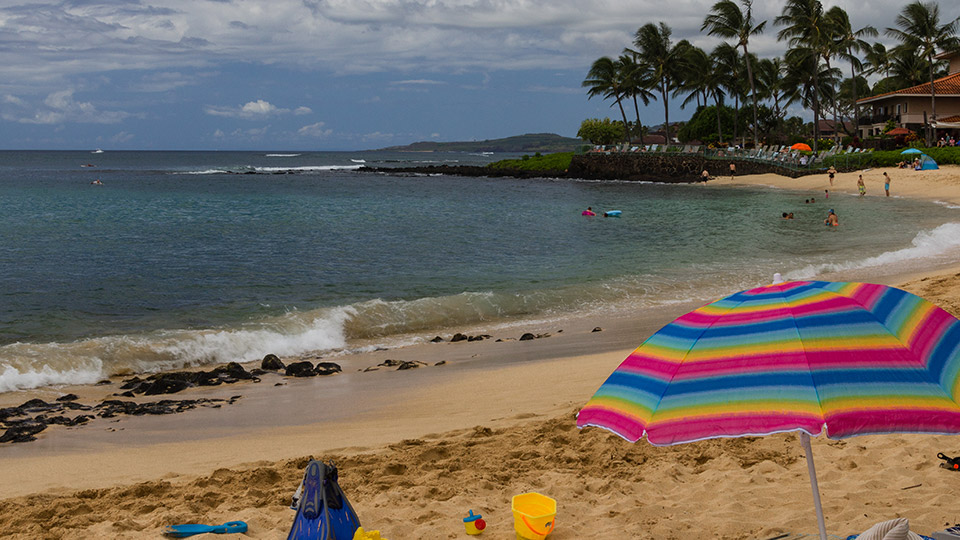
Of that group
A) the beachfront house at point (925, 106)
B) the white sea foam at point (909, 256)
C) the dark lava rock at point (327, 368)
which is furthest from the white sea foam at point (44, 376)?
the beachfront house at point (925, 106)

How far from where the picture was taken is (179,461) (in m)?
7.40

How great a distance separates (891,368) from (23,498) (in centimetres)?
628

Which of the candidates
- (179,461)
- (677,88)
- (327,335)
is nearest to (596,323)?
(327,335)

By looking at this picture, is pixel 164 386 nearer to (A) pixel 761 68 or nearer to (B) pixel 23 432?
(B) pixel 23 432

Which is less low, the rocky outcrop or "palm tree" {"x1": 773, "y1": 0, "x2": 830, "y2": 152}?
"palm tree" {"x1": 773, "y1": 0, "x2": 830, "y2": 152}

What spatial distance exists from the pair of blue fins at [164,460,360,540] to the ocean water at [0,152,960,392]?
7709 mm

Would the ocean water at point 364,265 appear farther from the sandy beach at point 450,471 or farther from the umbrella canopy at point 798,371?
the umbrella canopy at point 798,371

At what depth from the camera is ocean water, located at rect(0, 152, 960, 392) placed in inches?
536

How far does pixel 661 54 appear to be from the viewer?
236 feet

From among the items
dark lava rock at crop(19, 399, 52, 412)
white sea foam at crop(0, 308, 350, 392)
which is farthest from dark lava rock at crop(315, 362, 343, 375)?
dark lava rock at crop(19, 399, 52, 412)

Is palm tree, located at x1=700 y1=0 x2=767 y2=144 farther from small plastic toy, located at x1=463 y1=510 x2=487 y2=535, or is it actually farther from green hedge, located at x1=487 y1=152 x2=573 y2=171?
small plastic toy, located at x1=463 y1=510 x2=487 y2=535

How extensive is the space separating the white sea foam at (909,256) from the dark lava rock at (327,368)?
37.3ft

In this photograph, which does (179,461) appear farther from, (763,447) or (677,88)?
(677,88)

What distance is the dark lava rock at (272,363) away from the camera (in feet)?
37.7
